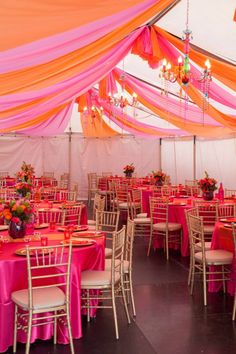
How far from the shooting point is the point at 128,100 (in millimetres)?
11055

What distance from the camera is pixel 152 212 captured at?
7469mm

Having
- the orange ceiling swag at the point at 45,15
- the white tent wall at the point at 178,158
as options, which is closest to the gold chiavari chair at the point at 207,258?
the orange ceiling swag at the point at 45,15

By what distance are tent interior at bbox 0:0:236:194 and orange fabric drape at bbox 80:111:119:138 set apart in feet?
0.12

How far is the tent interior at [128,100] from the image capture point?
12.4ft

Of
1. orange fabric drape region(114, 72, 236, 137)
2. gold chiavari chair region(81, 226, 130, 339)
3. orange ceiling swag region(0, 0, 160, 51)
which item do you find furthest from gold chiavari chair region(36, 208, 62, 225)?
orange fabric drape region(114, 72, 236, 137)

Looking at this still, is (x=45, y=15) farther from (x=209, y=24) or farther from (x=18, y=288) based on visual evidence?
(x=209, y=24)

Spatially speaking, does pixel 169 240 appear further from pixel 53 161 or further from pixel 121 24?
pixel 53 161

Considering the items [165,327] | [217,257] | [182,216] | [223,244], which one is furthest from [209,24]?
[165,327]

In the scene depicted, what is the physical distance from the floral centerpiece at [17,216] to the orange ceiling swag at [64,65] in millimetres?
1245

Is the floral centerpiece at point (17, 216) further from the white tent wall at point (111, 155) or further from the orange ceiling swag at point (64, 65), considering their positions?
the white tent wall at point (111, 155)

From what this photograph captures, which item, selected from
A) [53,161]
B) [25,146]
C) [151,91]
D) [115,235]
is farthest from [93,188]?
[115,235]

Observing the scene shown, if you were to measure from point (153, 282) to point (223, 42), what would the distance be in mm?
3379

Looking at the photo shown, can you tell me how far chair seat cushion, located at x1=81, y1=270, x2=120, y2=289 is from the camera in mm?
4062

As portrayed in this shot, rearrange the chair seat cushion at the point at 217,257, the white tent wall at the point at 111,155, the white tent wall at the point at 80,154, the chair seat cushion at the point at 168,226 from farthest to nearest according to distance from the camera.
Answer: the white tent wall at the point at 111,155
the white tent wall at the point at 80,154
the chair seat cushion at the point at 168,226
the chair seat cushion at the point at 217,257
